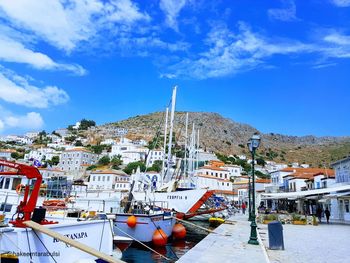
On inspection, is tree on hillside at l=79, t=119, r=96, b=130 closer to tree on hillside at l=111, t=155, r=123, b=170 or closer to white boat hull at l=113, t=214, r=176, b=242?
tree on hillside at l=111, t=155, r=123, b=170

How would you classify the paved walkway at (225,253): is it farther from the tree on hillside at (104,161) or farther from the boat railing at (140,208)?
the tree on hillside at (104,161)

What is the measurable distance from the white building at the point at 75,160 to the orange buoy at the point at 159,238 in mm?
101981

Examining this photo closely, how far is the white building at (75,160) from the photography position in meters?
117

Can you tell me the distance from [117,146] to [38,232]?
124857 mm

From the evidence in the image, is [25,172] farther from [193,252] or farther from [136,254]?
[136,254]

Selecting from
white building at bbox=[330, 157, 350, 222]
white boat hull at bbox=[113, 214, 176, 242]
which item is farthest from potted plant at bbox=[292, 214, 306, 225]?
white boat hull at bbox=[113, 214, 176, 242]

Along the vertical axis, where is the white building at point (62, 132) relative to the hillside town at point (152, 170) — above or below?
above

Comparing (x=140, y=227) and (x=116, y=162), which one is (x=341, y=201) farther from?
(x=116, y=162)

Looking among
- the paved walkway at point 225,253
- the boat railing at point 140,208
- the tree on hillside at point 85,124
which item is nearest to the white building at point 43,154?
the tree on hillside at point 85,124

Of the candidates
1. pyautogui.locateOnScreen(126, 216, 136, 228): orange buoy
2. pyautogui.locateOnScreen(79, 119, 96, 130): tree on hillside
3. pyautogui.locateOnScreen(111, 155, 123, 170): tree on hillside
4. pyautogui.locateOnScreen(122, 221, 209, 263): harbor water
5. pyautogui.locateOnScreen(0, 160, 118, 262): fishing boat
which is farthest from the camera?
pyautogui.locateOnScreen(79, 119, 96, 130): tree on hillside

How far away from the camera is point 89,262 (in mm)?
8375

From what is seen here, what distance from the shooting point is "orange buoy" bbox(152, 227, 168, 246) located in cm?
1852

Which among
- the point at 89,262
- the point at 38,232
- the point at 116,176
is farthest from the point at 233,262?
the point at 116,176

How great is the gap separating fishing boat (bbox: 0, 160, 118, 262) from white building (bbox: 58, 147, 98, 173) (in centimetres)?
11126
